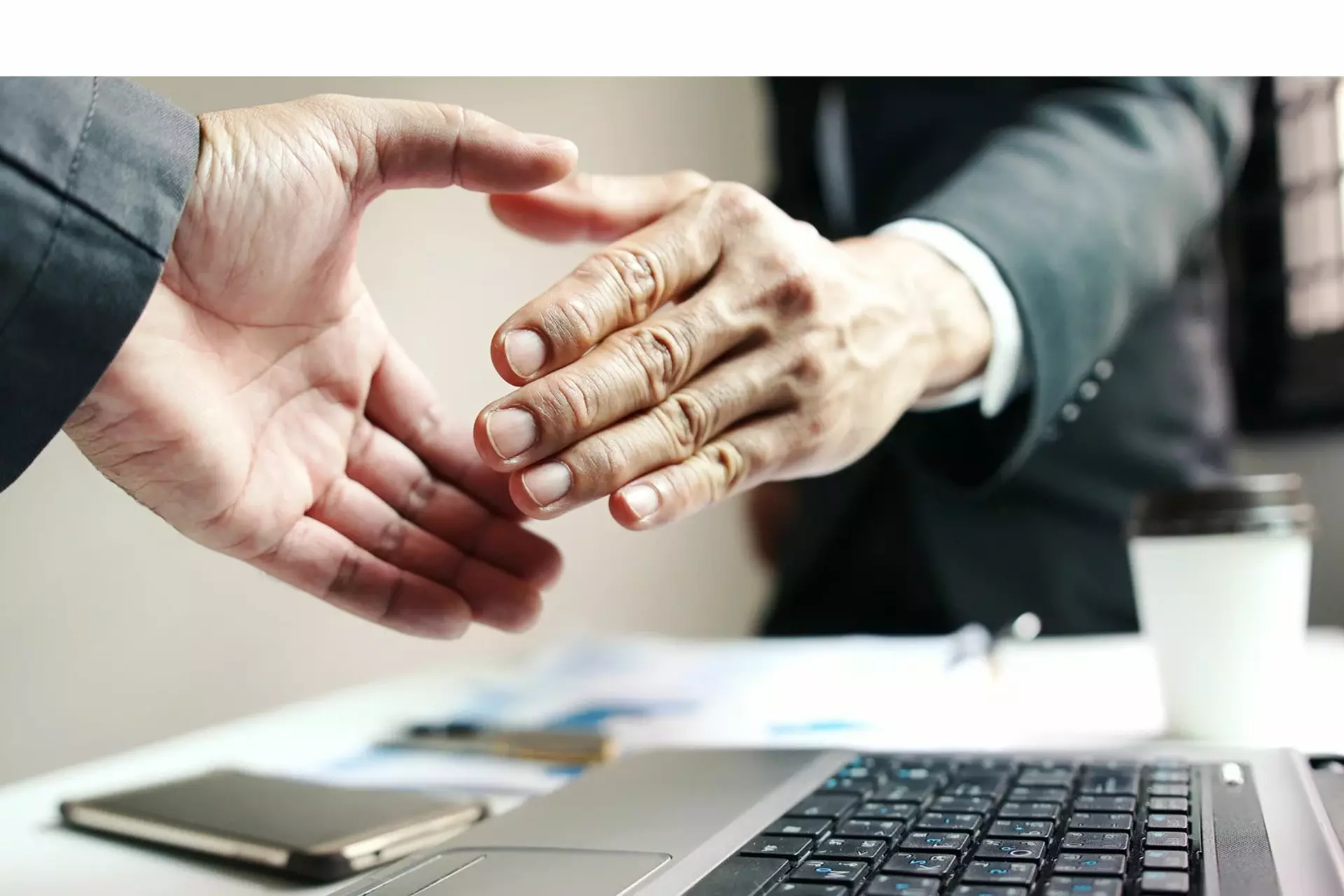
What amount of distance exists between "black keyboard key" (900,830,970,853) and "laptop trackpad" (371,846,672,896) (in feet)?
0.25

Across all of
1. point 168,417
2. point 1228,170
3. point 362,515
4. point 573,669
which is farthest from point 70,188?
point 1228,170

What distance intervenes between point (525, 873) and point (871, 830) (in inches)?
4.3

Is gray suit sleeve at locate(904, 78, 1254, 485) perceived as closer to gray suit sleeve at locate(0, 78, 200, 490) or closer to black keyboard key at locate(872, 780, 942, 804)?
black keyboard key at locate(872, 780, 942, 804)

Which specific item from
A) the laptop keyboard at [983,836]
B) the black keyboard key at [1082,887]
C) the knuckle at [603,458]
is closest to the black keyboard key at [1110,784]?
the laptop keyboard at [983,836]

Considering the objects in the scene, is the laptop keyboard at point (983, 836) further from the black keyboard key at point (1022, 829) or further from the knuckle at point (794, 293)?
the knuckle at point (794, 293)

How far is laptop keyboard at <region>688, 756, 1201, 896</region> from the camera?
0.30m

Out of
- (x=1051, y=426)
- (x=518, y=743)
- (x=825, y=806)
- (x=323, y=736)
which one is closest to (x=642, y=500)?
(x=825, y=806)

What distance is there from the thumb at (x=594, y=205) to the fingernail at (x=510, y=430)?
12 cm

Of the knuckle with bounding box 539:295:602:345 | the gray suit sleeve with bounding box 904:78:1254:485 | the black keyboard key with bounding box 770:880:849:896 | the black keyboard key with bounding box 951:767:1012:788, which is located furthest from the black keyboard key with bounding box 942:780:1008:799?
the gray suit sleeve with bounding box 904:78:1254:485

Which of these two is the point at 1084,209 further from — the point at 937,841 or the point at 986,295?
the point at 937,841

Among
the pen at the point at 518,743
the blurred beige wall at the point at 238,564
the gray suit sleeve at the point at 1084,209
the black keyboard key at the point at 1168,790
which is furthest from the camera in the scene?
the gray suit sleeve at the point at 1084,209

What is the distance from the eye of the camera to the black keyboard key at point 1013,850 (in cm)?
32

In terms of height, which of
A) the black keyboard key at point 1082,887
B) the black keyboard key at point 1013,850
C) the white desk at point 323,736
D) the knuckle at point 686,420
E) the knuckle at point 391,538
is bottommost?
the white desk at point 323,736
